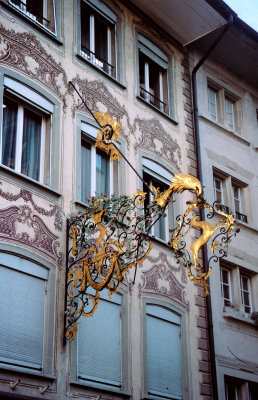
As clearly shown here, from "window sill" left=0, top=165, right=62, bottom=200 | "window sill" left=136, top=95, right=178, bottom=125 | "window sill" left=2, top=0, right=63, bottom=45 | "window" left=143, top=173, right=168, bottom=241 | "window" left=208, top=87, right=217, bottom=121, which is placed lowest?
"window sill" left=0, top=165, right=62, bottom=200

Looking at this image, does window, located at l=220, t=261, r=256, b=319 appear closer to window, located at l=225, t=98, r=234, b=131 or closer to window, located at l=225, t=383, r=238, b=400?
window, located at l=225, t=383, r=238, b=400

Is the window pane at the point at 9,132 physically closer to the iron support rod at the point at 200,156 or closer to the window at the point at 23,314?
the window at the point at 23,314

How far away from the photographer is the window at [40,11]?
45.5 ft

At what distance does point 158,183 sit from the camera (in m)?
16.0

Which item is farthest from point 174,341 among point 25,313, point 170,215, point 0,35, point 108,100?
point 0,35

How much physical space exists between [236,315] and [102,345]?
15.1 feet

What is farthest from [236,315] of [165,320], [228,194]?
[228,194]

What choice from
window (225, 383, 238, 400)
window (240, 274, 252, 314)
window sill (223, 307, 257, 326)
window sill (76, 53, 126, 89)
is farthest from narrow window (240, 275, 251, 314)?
window sill (76, 53, 126, 89)

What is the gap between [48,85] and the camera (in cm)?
1354

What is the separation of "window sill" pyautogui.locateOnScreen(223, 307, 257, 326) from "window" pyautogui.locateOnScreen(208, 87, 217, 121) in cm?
516

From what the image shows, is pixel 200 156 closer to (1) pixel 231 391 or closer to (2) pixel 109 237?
(1) pixel 231 391

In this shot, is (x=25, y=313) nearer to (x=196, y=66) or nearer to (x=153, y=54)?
(x=153, y=54)

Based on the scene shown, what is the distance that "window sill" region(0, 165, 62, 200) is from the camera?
11.8 m

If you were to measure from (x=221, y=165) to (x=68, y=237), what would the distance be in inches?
261
